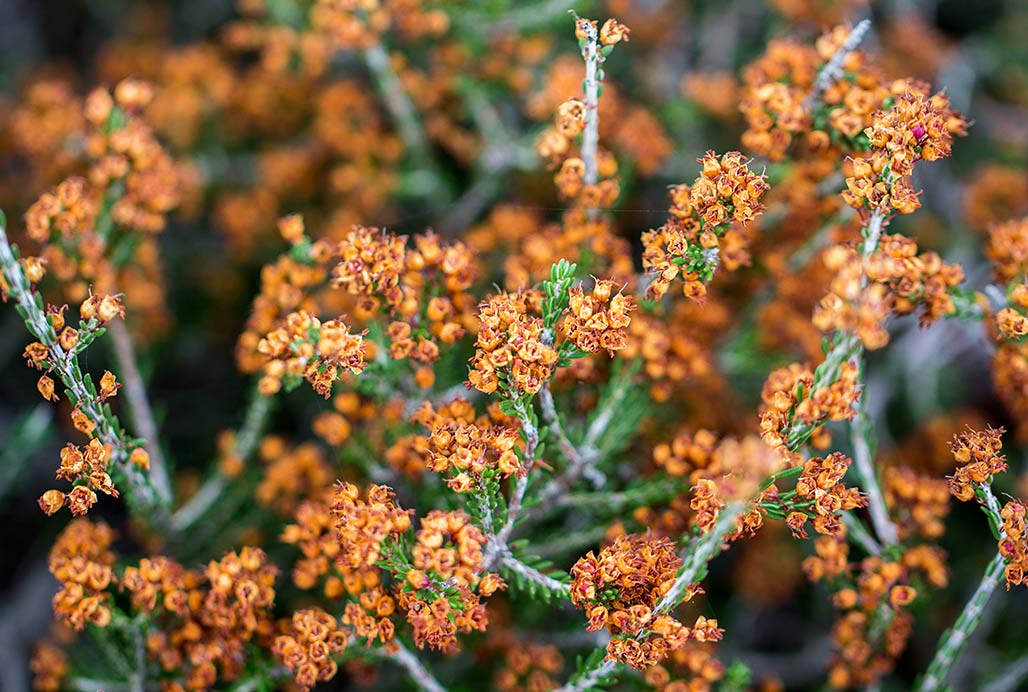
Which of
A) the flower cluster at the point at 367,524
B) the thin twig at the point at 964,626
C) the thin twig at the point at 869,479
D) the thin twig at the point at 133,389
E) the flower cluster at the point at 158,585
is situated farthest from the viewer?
the thin twig at the point at 133,389

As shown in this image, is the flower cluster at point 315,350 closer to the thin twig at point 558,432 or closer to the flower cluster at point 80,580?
the thin twig at point 558,432

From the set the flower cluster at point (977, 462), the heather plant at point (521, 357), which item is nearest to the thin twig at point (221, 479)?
the heather plant at point (521, 357)

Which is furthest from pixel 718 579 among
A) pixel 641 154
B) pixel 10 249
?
pixel 10 249

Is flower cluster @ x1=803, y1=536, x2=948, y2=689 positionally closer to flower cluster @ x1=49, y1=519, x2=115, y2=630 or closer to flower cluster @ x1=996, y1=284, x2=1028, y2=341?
flower cluster @ x1=996, y1=284, x2=1028, y2=341

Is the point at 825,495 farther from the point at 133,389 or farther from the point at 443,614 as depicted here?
the point at 133,389

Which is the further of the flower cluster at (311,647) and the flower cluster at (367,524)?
the flower cluster at (311,647)

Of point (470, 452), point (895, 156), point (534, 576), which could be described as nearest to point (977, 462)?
point (895, 156)

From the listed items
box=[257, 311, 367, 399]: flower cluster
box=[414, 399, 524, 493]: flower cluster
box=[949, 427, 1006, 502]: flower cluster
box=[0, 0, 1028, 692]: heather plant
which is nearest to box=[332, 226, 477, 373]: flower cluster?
box=[0, 0, 1028, 692]: heather plant
